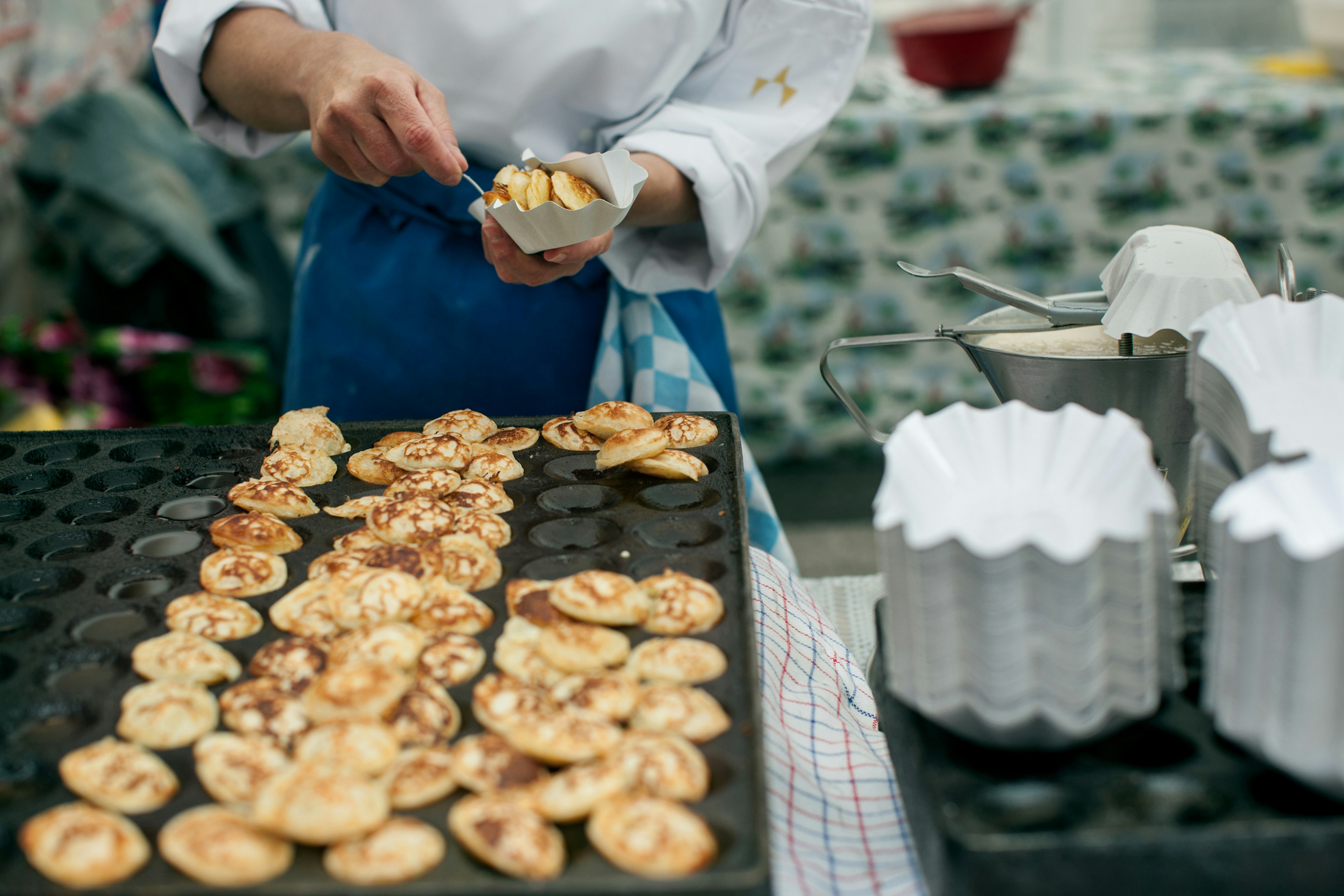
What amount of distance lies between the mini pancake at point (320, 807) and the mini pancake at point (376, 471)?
517 millimetres

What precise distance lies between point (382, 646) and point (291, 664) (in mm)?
70

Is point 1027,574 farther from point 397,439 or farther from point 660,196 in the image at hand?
point 660,196

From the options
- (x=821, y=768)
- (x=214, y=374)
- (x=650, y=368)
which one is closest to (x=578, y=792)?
(x=821, y=768)

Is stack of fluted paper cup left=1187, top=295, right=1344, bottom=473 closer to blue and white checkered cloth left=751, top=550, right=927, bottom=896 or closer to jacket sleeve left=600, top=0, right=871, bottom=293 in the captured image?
blue and white checkered cloth left=751, top=550, right=927, bottom=896

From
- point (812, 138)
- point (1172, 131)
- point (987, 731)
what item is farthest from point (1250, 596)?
point (1172, 131)

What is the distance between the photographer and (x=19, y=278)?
3.02m

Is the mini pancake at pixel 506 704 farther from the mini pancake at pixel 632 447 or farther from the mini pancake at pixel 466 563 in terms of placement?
the mini pancake at pixel 632 447

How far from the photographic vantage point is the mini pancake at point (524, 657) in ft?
2.47

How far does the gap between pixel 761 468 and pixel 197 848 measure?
322 centimetres

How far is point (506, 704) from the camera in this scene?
702 mm

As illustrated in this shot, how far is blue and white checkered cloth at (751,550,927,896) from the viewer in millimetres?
709

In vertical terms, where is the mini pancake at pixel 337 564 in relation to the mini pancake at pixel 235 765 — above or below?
above

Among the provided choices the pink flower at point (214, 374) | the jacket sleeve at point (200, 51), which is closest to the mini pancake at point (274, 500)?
the jacket sleeve at point (200, 51)

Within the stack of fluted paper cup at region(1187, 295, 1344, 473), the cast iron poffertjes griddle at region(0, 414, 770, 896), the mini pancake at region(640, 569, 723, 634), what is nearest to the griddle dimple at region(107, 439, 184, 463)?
the cast iron poffertjes griddle at region(0, 414, 770, 896)
